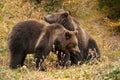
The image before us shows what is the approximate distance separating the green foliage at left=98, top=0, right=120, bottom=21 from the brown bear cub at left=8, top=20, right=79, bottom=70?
5.29 m

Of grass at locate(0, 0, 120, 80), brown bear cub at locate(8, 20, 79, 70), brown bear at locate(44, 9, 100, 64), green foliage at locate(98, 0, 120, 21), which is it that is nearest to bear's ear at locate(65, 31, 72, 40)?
brown bear cub at locate(8, 20, 79, 70)

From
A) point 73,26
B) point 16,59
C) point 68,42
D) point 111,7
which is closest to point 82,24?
point 111,7

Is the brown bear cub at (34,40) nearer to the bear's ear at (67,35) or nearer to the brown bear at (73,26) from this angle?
the bear's ear at (67,35)

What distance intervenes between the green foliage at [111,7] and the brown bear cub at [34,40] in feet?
17.4

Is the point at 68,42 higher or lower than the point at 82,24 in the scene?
higher

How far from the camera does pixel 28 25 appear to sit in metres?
10.5

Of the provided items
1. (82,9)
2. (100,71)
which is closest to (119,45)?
(82,9)

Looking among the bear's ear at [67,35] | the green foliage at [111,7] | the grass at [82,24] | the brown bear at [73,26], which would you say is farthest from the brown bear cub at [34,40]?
the green foliage at [111,7]

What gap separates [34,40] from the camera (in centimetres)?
1037

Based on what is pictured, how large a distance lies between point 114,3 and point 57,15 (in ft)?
13.9

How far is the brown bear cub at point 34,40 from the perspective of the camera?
1003 centimetres

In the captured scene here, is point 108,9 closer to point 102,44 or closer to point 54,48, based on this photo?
point 102,44

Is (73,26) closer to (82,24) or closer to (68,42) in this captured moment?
(68,42)

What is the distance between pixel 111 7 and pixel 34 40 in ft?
20.0
